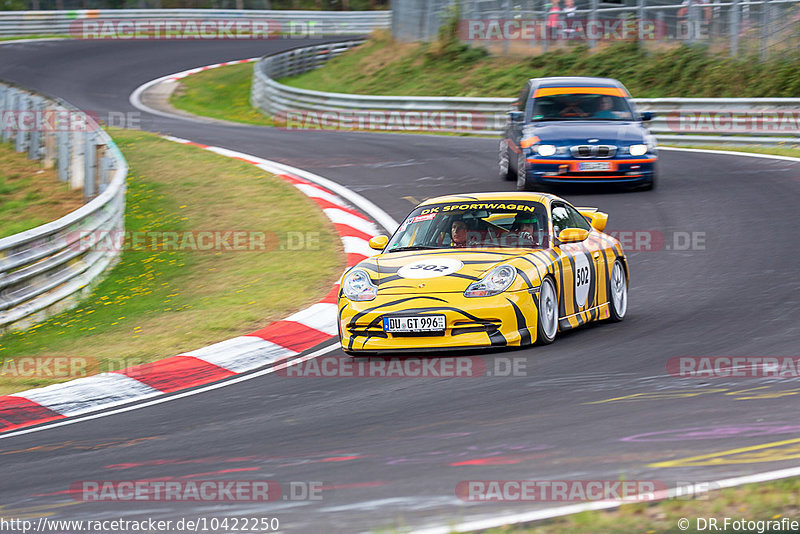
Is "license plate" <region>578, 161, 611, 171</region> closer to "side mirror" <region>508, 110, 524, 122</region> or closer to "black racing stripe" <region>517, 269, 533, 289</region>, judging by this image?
"side mirror" <region>508, 110, 524, 122</region>

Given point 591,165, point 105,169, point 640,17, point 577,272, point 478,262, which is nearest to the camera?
point 478,262

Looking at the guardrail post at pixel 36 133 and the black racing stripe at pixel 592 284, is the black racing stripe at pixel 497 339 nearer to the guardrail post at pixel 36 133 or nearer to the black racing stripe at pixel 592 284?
the black racing stripe at pixel 592 284

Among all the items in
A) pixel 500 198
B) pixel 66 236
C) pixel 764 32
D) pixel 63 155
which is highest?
pixel 764 32

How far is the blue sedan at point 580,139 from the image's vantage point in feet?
49.1

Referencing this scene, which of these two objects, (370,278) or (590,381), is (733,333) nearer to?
(590,381)

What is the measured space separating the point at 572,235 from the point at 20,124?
12.3 m

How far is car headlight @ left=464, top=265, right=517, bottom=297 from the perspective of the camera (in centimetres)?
804

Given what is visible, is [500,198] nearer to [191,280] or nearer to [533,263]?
[533,263]

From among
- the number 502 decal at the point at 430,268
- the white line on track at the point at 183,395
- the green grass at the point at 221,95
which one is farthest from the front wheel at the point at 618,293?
the green grass at the point at 221,95

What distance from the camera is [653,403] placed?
6.21m

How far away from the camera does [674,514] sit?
424 centimetres

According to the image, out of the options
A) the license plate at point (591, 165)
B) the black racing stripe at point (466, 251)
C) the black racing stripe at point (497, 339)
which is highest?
the black racing stripe at point (466, 251)

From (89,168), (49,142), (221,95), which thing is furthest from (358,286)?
(221,95)

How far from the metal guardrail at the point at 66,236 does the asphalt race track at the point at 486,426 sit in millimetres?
4141
